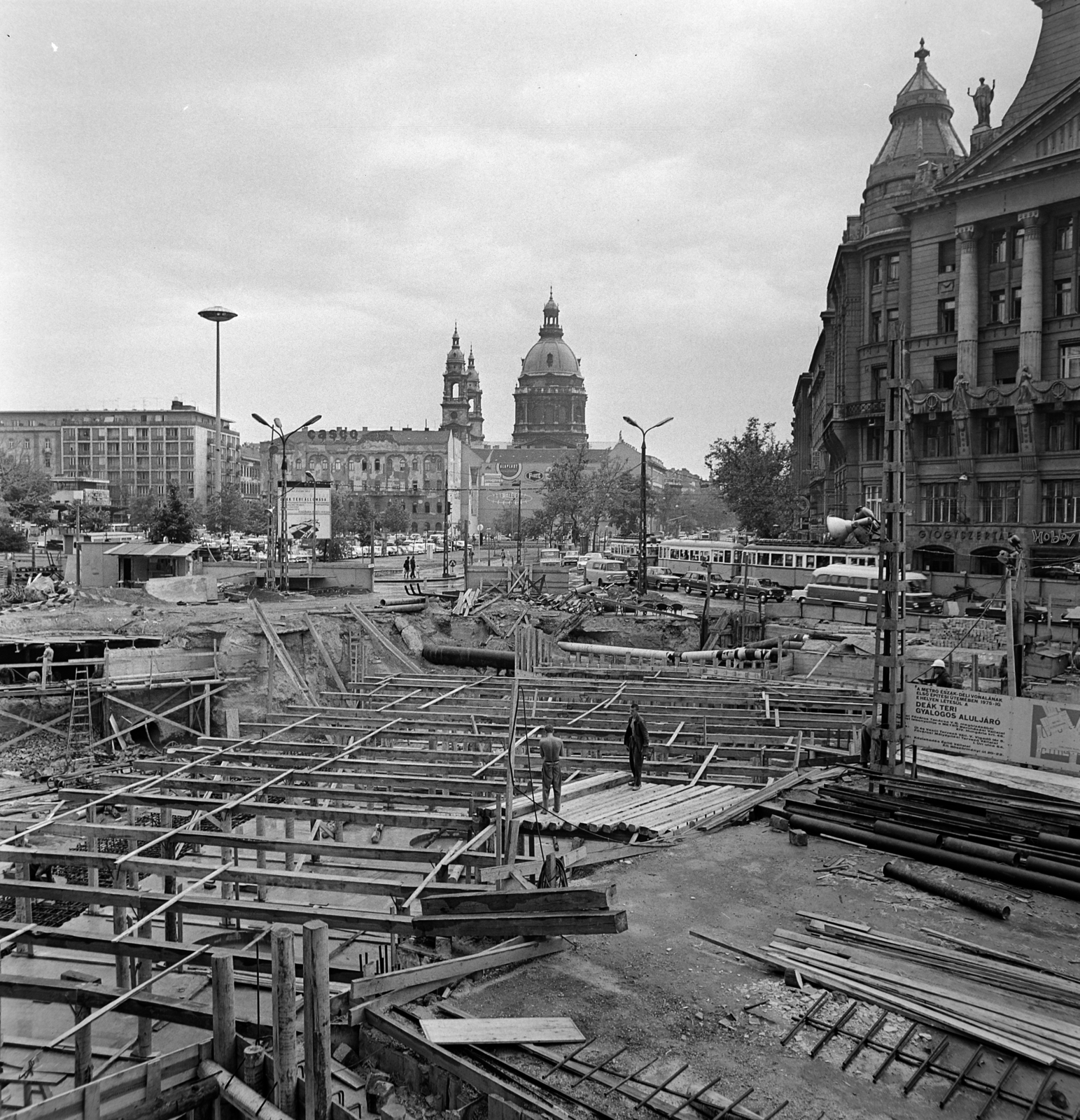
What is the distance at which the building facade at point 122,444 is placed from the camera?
115 metres

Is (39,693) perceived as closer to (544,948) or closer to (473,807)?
(473,807)

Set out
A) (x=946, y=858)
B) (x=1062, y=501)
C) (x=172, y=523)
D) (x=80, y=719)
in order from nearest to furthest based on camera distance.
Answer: (x=946, y=858) → (x=80, y=719) → (x=1062, y=501) → (x=172, y=523)

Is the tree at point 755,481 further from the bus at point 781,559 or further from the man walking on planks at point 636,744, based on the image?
the man walking on planks at point 636,744

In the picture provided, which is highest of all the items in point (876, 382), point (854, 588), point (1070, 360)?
point (876, 382)

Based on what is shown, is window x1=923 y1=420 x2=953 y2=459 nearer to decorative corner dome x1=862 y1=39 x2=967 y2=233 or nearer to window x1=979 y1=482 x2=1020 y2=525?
window x1=979 y1=482 x2=1020 y2=525

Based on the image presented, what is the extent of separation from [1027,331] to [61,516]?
71.8 meters

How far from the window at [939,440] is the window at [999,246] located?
7.81 metres

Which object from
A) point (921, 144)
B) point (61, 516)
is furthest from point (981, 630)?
point (61, 516)

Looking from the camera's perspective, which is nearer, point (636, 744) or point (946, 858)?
point (946, 858)

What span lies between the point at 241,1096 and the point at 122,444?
119850 millimetres

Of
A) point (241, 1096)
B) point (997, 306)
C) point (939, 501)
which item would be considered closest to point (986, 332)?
point (997, 306)

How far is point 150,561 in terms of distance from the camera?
152 feet

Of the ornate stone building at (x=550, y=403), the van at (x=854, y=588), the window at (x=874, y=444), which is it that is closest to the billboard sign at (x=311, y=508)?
the van at (x=854, y=588)

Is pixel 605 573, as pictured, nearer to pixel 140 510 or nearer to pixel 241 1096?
pixel 241 1096
